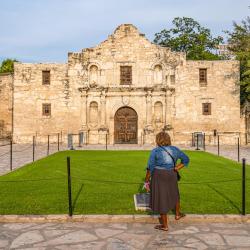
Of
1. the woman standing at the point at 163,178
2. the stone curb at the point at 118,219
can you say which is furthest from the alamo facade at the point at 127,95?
the woman standing at the point at 163,178

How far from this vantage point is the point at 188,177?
11352 mm

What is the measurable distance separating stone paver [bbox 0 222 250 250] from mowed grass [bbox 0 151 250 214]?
0.76 m

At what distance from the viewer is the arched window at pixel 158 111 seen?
28312 mm

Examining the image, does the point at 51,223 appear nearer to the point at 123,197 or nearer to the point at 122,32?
the point at 123,197

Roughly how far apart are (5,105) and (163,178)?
2665cm

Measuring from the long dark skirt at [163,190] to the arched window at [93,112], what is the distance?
22.6 meters

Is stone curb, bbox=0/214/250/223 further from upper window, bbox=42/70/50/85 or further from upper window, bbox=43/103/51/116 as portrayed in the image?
upper window, bbox=42/70/50/85

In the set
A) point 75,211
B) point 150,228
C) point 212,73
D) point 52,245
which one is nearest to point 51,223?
point 75,211

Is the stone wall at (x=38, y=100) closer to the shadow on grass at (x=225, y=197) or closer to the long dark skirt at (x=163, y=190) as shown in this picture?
the shadow on grass at (x=225, y=197)

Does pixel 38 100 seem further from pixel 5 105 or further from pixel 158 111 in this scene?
pixel 158 111

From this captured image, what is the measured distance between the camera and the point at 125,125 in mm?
28531

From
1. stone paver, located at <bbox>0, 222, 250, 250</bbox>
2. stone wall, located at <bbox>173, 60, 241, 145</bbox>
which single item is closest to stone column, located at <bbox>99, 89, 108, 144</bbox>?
stone wall, located at <bbox>173, 60, 241, 145</bbox>

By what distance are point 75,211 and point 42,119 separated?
73.9 feet

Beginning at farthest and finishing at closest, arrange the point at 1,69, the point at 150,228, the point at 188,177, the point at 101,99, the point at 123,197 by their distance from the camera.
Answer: the point at 1,69
the point at 101,99
the point at 188,177
the point at 123,197
the point at 150,228
